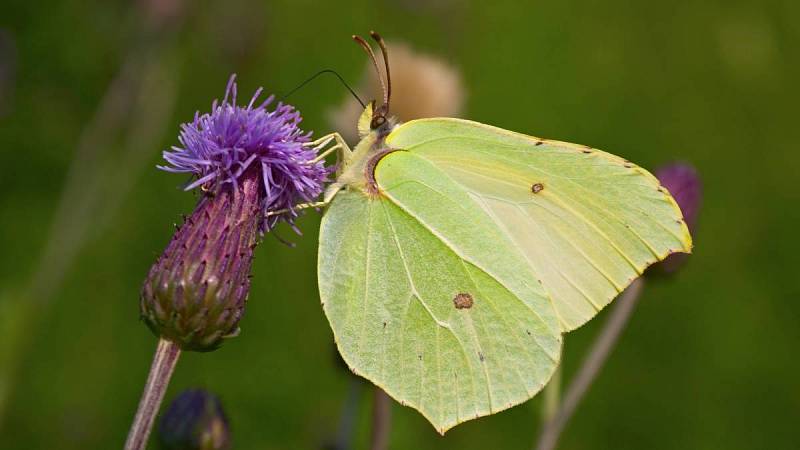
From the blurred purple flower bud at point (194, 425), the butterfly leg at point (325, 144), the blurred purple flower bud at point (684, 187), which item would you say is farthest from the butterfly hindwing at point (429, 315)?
the blurred purple flower bud at point (684, 187)

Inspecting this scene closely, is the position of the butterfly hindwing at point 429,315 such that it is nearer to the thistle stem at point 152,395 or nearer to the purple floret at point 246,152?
the purple floret at point 246,152

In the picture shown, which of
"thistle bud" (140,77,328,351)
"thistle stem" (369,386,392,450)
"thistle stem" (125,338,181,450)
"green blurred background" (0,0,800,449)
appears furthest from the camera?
"green blurred background" (0,0,800,449)

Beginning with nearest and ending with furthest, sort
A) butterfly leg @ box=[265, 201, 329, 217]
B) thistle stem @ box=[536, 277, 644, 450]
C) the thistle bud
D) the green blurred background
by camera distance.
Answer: the thistle bud
butterfly leg @ box=[265, 201, 329, 217]
thistle stem @ box=[536, 277, 644, 450]
the green blurred background

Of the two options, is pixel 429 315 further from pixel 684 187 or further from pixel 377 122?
pixel 684 187

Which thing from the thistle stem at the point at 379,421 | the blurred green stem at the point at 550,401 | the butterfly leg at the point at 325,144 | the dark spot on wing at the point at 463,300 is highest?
the butterfly leg at the point at 325,144

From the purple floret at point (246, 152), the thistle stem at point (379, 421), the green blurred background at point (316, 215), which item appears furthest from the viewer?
the green blurred background at point (316, 215)

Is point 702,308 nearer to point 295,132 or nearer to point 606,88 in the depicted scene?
point 606,88

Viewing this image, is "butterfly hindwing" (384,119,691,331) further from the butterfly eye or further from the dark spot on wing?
the dark spot on wing

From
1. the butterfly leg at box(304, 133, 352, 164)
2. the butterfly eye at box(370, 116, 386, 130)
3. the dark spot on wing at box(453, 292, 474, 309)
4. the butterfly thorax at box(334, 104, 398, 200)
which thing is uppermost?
the butterfly eye at box(370, 116, 386, 130)

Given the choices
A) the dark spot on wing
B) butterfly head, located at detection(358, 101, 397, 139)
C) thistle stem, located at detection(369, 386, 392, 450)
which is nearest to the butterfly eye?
butterfly head, located at detection(358, 101, 397, 139)
